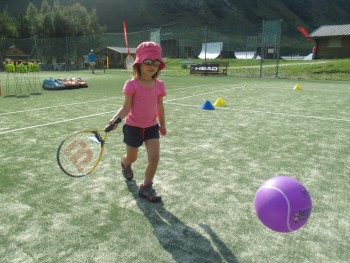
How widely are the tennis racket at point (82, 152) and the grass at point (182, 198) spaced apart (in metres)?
0.33

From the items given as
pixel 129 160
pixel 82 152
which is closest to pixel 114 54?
pixel 129 160

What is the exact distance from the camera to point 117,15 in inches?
4358

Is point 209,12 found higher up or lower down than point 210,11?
lower down

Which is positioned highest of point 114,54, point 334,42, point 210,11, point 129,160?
point 210,11

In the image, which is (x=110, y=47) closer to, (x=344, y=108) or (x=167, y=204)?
(x=344, y=108)

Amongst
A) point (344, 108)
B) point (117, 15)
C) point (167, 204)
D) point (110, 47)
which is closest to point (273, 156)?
point (167, 204)

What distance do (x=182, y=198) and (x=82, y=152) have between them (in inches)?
49.6

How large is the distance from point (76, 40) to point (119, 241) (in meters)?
45.7

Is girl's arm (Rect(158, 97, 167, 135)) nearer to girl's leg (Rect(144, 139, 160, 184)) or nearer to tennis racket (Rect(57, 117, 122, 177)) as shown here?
girl's leg (Rect(144, 139, 160, 184))

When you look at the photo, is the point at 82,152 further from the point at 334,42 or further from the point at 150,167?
the point at 334,42

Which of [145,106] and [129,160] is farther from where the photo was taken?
[129,160]

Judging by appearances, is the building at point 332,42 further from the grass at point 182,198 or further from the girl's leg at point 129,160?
the girl's leg at point 129,160

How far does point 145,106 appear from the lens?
4.04 metres

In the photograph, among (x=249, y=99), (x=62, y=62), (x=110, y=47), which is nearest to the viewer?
(x=249, y=99)
